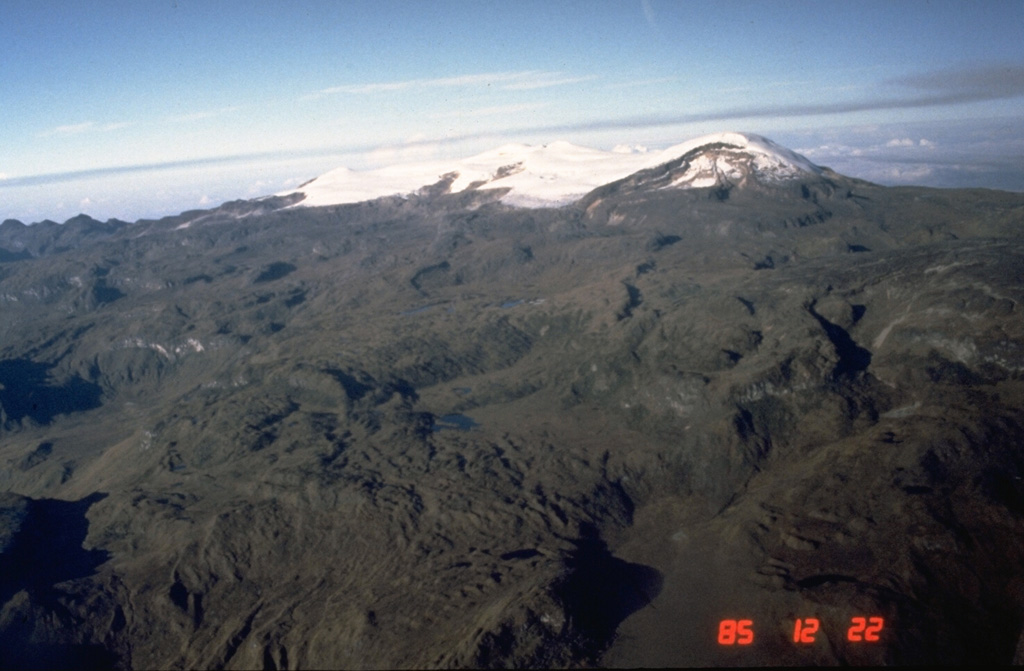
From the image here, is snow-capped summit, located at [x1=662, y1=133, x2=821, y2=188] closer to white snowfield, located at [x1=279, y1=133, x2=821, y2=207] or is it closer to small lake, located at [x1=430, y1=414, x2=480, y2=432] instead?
white snowfield, located at [x1=279, y1=133, x2=821, y2=207]

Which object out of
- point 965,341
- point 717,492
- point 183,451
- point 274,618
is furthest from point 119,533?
point 965,341

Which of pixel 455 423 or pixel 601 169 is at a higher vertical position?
pixel 601 169

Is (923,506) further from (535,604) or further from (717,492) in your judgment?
(535,604)

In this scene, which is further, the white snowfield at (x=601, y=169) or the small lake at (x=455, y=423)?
the white snowfield at (x=601, y=169)

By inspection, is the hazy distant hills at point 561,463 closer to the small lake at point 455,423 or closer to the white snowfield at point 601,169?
the small lake at point 455,423

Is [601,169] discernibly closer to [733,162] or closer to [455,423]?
[733,162]

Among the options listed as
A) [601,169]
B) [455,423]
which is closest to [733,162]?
[601,169]
